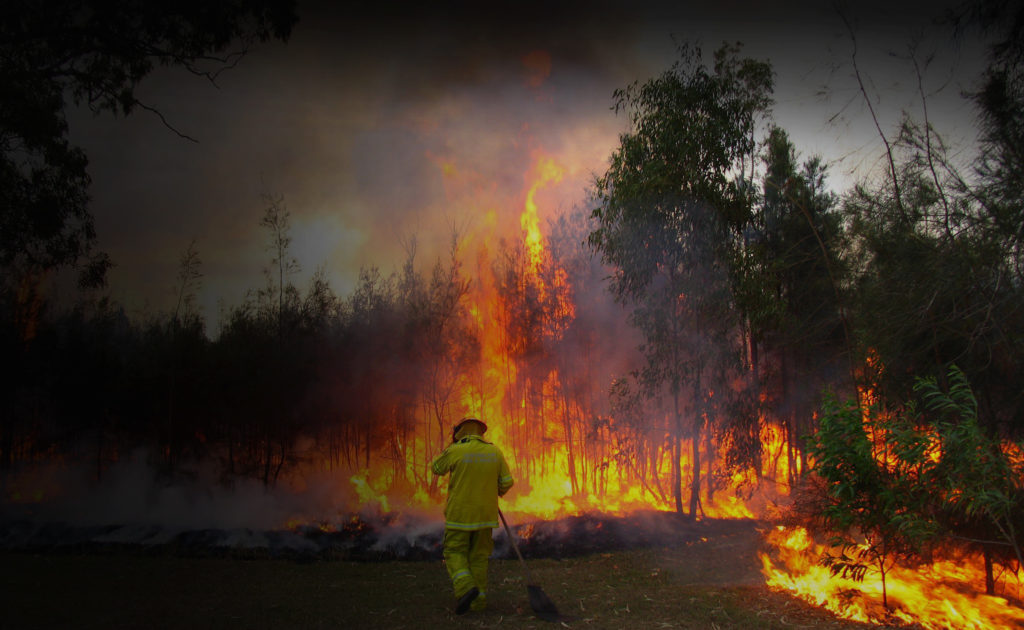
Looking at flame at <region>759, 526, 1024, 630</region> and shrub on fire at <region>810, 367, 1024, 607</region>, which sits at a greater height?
shrub on fire at <region>810, 367, 1024, 607</region>

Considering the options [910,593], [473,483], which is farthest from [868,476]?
[473,483]

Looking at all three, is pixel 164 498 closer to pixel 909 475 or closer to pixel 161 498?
pixel 161 498

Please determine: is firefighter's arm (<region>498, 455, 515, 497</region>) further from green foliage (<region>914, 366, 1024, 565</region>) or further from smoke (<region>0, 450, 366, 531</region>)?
smoke (<region>0, 450, 366, 531</region>)

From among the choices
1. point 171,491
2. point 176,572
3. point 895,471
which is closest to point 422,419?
point 171,491

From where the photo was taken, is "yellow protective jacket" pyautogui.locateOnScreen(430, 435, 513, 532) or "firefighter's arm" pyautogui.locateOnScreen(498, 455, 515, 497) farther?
"firefighter's arm" pyautogui.locateOnScreen(498, 455, 515, 497)

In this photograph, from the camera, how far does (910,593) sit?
555 cm

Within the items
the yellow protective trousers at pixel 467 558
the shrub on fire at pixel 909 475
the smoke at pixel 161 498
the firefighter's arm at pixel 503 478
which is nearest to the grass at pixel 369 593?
the yellow protective trousers at pixel 467 558

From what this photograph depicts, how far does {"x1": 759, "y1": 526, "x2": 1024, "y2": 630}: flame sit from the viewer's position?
5090mm

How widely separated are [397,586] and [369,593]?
491 mm

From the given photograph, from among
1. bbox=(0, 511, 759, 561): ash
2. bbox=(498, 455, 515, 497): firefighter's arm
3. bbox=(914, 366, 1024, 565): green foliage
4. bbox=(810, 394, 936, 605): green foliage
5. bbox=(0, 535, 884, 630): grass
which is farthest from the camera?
bbox=(0, 511, 759, 561): ash

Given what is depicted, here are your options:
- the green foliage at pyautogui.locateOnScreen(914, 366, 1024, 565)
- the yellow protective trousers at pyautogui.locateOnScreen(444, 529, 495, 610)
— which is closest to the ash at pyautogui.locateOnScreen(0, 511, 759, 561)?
the yellow protective trousers at pyautogui.locateOnScreen(444, 529, 495, 610)

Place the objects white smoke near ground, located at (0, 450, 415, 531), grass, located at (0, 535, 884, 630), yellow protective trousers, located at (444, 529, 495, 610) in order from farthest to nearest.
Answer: white smoke near ground, located at (0, 450, 415, 531) → yellow protective trousers, located at (444, 529, 495, 610) → grass, located at (0, 535, 884, 630)

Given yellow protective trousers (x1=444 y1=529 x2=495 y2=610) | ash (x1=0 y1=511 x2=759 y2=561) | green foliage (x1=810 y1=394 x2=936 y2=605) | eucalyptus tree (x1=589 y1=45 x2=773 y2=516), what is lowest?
ash (x1=0 y1=511 x2=759 y2=561)

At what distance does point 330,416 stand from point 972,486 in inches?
479
